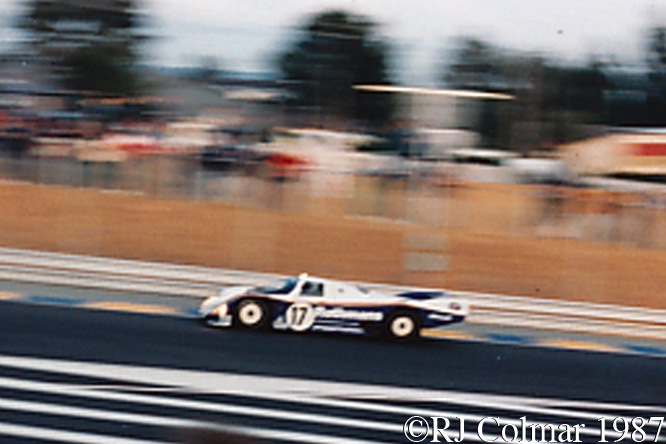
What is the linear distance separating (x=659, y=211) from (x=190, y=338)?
38.3 feet

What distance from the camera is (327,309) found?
1001 centimetres

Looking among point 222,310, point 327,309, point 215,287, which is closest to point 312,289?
point 327,309

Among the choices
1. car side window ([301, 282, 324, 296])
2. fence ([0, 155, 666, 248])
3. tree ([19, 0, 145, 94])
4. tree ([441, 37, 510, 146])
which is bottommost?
car side window ([301, 282, 324, 296])

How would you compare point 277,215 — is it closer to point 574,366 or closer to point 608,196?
point 608,196

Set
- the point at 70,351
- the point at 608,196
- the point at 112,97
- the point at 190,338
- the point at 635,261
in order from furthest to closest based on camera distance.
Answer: the point at 112,97, the point at 608,196, the point at 635,261, the point at 190,338, the point at 70,351

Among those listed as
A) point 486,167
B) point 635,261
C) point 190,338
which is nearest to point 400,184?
point 486,167

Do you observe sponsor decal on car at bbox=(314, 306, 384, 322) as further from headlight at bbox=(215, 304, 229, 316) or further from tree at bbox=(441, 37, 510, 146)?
tree at bbox=(441, 37, 510, 146)

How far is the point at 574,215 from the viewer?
17297 mm

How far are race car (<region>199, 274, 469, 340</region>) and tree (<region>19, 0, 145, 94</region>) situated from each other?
38.6ft

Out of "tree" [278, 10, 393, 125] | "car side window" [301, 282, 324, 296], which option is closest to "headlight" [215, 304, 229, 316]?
Answer: "car side window" [301, 282, 324, 296]

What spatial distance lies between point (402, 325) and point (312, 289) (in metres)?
1.18

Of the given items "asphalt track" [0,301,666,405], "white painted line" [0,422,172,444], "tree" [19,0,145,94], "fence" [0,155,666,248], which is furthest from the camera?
"tree" [19,0,145,94]

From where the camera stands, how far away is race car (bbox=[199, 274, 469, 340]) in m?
9.96

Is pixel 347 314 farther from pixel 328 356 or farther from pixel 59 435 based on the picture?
pixel 59 435
